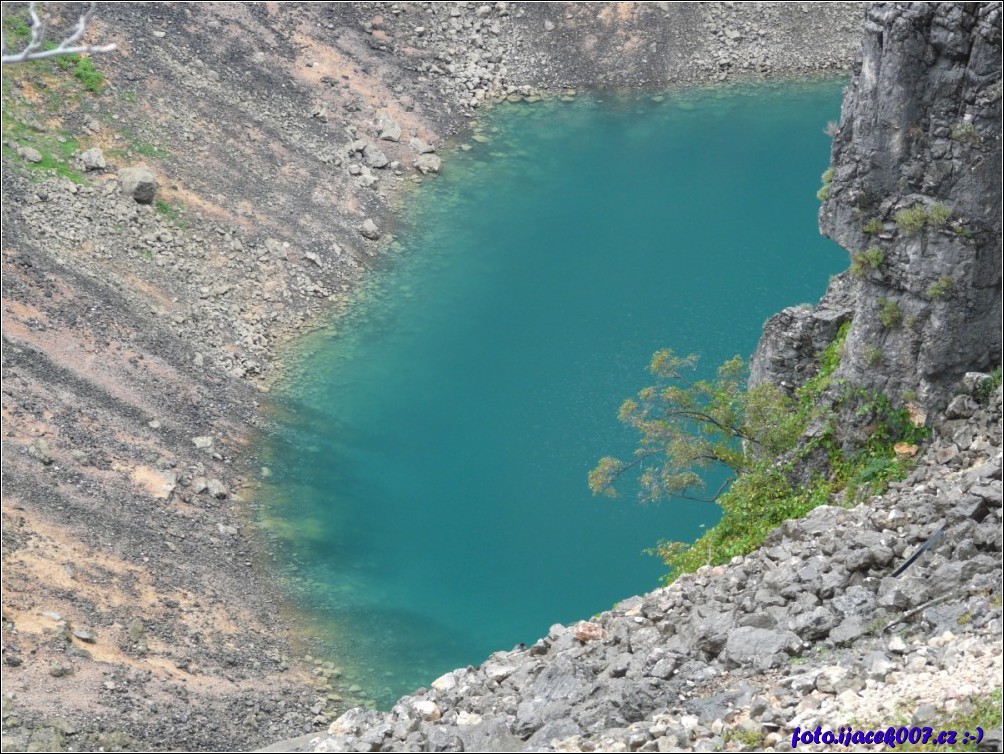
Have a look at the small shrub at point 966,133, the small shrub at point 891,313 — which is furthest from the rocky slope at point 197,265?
the small shrub at point 966,133

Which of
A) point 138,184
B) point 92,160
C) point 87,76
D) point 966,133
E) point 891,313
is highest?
point 87,76

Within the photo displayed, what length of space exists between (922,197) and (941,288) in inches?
89.0

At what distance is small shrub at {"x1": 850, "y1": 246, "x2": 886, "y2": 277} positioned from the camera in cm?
3694

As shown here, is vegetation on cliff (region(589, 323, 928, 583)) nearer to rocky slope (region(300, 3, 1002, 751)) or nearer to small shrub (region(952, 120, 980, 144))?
rocky slope (region(300, 3, 1002, 751))

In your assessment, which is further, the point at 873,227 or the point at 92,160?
the point at 92,160

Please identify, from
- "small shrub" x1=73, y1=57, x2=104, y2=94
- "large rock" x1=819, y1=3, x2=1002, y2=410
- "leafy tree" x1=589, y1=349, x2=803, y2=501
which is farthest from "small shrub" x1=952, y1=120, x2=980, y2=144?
"small shrub" x1=73, y1=57, x2=104, y2=94

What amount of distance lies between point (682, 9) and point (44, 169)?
3697 cm

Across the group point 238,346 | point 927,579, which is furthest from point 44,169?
point 927,579

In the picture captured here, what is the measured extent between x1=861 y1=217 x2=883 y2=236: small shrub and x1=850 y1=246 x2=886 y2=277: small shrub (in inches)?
15.3

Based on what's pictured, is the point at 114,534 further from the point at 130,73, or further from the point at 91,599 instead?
the point at 130,73

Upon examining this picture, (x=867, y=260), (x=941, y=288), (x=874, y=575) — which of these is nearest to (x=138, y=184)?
(x=867, y=260)

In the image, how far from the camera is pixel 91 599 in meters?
42.9

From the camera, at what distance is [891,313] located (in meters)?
37.4

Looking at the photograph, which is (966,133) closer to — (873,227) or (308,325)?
(873,227)
